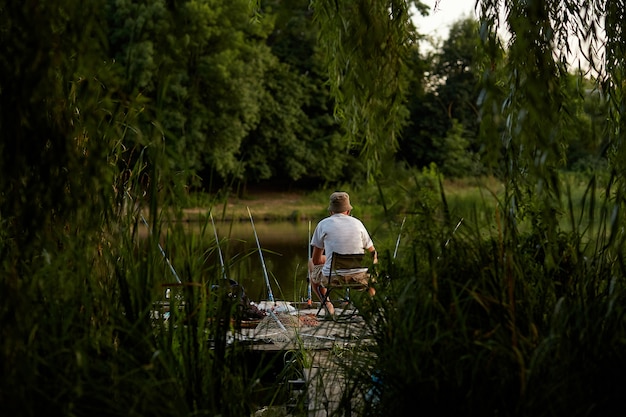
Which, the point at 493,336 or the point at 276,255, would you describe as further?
the point at 276,255

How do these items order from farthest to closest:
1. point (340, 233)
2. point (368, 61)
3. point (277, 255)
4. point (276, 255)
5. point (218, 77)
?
point (218, 77)
point (277, 255)
point (276, 255)
point (340, 233)
point (368, 61)

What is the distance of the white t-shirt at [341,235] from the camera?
6.66m

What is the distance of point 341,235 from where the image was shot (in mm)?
6656

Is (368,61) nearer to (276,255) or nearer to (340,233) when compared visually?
(340,233)

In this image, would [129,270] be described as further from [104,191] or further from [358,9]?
[358,9]

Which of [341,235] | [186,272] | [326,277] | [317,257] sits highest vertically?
[186,272]

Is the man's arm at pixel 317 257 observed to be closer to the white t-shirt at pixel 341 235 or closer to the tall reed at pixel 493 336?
the white t-shirt at pixel 341 235

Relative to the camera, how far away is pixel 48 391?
2438 millimetres

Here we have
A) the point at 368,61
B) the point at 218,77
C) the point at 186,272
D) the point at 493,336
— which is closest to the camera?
the point at 493,336

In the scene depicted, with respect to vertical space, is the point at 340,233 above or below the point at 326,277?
above

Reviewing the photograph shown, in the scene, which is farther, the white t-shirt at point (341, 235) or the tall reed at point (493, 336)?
the white t-shirt at point (341, 235)

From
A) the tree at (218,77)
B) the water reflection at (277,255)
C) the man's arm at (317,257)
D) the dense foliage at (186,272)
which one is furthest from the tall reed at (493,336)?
the tree at (218,77)

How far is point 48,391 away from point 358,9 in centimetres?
171

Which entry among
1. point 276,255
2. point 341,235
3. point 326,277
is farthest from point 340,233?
point 276,255
